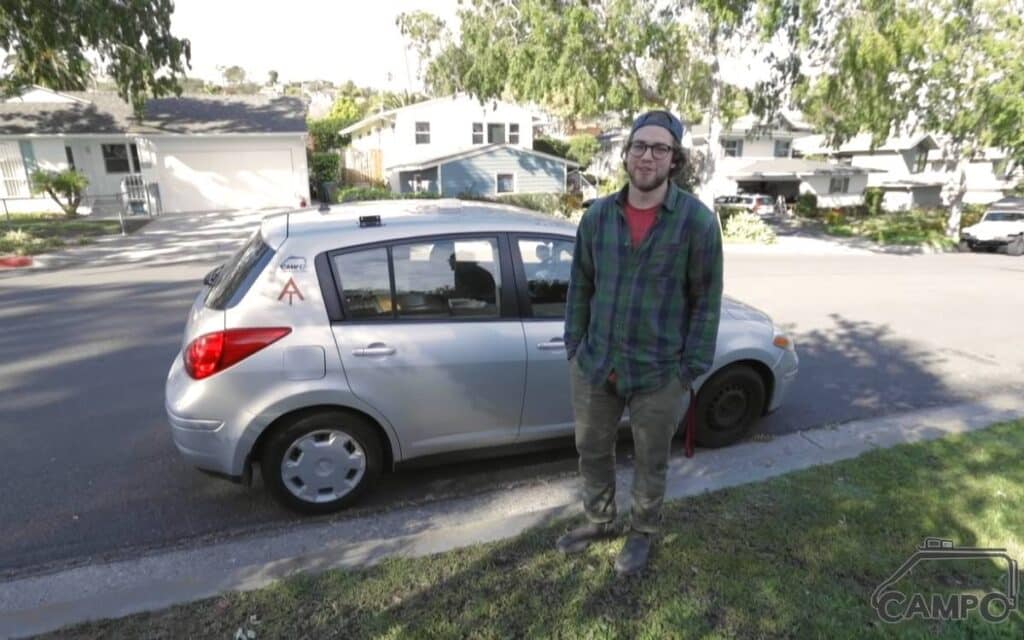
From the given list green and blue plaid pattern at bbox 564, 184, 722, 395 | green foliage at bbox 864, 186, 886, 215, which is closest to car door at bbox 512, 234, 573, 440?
green and blue plaid pattern at bbox 564, 184, 722, 395

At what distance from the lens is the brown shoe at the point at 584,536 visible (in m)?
2.89

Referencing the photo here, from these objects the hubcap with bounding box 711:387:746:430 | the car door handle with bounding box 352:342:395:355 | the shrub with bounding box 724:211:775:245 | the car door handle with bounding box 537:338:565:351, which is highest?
the car door handle with bounding box 352:342:395:355

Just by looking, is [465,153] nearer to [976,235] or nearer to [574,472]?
[976,235]

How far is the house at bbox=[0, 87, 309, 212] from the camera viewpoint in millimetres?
21875

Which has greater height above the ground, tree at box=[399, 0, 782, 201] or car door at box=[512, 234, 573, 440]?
tree at box=[399, 0, 782, 201]

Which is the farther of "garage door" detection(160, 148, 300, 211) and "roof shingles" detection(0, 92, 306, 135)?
"garage door" detection(160, 148, 300, 211)

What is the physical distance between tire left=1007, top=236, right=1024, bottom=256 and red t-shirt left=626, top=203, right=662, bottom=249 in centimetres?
2431

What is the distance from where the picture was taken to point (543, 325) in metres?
3.50

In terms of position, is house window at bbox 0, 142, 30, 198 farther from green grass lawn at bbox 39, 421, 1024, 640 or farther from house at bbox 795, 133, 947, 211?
house at bbox 795, 133, 947, 211

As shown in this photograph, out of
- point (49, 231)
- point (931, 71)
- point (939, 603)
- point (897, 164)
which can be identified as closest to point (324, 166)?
point (49, 231)

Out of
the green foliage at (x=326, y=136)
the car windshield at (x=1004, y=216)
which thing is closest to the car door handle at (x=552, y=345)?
the car windshield at (x=1004, y=216)

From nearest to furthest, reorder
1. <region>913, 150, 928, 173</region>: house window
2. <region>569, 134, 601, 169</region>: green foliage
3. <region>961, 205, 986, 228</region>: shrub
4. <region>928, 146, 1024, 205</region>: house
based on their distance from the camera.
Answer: <region>961, 205, 986, 228</region>: shrub → <region>569, 134, 601, 169</region>: green foliage → <region>928, 146, 1024, 205</region>: house → <region>913, 150, 928, 173</region>: house window

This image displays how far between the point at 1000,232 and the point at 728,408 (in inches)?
889

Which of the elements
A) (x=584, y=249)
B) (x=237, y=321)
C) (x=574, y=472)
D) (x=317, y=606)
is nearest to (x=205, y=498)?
(x=237, y=321)
